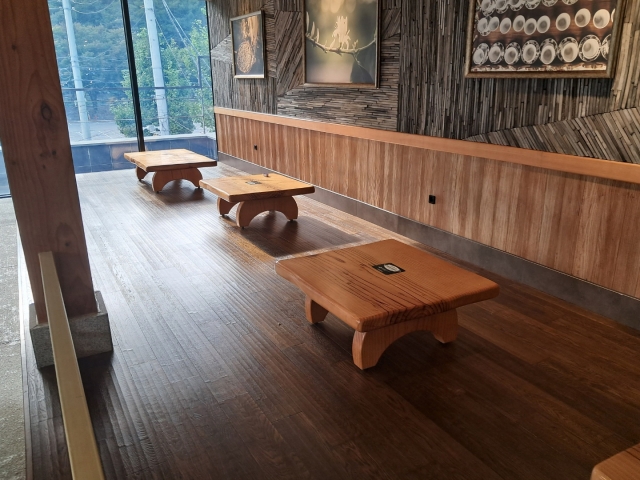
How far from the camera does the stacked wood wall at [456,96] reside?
94.7 inches

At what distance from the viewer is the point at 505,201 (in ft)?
10.1

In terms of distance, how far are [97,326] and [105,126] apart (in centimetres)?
535

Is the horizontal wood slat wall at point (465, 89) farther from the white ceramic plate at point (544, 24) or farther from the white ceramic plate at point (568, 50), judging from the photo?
the white ceramic plate at point (544, 24)

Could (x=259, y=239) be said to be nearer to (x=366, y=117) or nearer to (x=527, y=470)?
(x=366, y=117)

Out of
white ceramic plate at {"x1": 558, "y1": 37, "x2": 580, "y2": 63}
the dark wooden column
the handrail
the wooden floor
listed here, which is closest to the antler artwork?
white ceramic plate at {"x1": 558, "y1": 37, "x2": 580, "y2": 63}

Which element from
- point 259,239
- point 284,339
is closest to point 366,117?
point 259,239

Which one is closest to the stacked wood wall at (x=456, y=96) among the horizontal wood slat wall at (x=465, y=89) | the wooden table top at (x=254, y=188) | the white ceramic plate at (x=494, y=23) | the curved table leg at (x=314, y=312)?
the horizontal wood slat wall at (x=465, y=89)

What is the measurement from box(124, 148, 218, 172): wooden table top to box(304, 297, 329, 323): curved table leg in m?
3.18

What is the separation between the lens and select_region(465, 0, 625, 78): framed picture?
2.38m

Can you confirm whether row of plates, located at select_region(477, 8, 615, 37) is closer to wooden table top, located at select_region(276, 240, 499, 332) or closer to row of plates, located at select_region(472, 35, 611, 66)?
row of plates, located at select_region(472, 35, 611, 66)

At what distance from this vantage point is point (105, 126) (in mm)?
6820

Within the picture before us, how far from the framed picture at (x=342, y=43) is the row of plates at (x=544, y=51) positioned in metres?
1.13

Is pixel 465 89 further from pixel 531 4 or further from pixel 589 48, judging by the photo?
pixel 589 48

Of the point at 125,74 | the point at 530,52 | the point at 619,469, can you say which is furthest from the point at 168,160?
the point at 619,469
